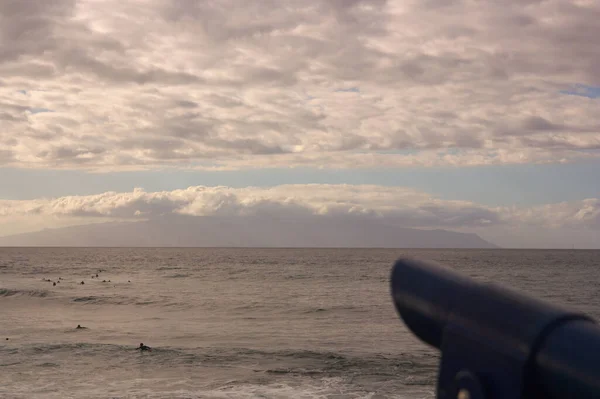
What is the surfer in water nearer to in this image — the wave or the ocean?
the ocean

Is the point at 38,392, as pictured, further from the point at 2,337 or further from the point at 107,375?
the point at 2,337

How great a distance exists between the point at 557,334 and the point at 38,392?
45.8 ft

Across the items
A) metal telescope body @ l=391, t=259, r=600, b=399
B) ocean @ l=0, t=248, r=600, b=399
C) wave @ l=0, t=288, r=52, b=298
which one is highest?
metal telescope body @ l=391, t=259, r=600, b=399

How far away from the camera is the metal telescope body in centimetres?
137

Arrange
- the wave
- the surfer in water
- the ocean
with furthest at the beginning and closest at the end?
the wave < the surfer in water < the ocean

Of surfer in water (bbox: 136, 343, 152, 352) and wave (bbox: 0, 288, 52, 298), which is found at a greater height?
surfer in water (bbox: 136, 343, 152, 352)

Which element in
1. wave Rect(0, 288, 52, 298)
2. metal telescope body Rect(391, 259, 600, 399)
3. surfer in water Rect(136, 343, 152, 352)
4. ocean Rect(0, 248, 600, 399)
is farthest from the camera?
wave Rect(0, 288, 52, 298)

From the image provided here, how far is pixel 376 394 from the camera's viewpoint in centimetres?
1402

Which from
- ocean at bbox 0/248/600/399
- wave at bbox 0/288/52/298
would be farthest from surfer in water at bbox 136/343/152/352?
wave at bbox 0/288/52/298

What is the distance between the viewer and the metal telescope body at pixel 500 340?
4.48ft

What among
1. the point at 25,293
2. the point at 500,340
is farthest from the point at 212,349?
the point at 25,293

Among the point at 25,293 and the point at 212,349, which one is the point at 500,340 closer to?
the point at 212,349

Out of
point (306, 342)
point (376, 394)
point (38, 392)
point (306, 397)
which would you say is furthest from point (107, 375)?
point (306, 342)

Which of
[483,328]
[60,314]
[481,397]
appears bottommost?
[60,314]
